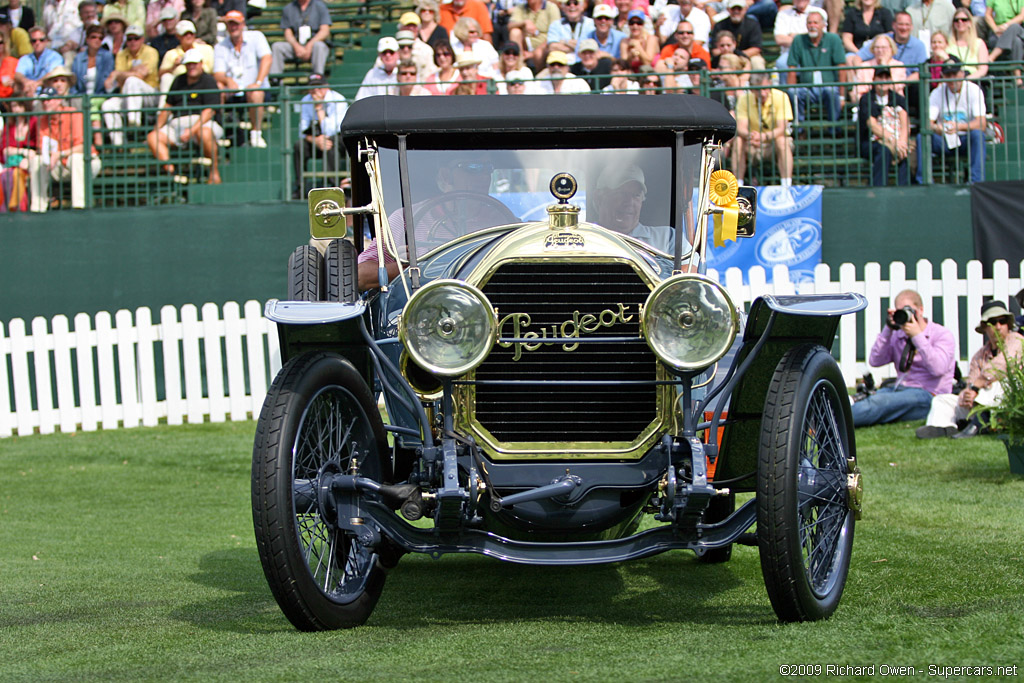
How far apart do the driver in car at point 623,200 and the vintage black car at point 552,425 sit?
13.2 inches

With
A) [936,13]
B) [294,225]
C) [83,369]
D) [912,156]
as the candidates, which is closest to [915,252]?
[912,156]

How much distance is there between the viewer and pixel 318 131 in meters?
14.8

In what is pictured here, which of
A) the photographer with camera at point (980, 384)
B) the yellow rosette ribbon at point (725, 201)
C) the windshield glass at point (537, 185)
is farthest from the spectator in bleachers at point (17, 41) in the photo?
the yellow rosette ribbon at point (725, 201)

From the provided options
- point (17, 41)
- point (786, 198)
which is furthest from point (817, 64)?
point (17, 41)

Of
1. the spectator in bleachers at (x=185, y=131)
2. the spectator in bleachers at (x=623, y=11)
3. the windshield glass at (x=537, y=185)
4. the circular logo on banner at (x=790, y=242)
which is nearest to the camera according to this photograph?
the windshield glass at (x=537, y=185)

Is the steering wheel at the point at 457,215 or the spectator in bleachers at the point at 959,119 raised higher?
the spectator in bleachers at the point at 959,119

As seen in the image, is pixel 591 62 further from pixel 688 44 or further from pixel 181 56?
pixel 181 56

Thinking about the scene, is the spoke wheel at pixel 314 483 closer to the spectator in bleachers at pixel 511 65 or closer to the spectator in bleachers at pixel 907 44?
the spectator in bleachers at pixel 511 65

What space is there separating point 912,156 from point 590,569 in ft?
29.5

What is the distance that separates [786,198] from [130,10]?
918cm

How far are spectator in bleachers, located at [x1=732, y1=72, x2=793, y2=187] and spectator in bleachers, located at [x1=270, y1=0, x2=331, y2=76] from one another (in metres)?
5.52

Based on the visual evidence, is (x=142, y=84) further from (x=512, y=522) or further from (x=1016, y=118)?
(x=512, y=522)

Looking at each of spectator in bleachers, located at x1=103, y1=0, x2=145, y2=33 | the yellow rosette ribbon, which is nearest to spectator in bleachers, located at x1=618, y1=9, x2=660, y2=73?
spectator in bleachers, located at x1=103, y1=0, x2=145, y2=33

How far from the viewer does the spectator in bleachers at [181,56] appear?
15.9 meters
